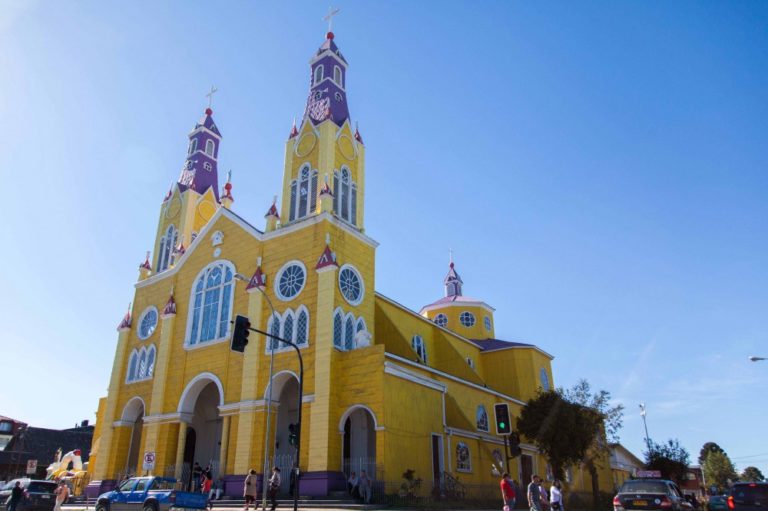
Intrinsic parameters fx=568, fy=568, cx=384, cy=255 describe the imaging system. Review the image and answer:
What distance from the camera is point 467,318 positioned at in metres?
50.6

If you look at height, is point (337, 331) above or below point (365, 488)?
above

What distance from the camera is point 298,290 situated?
30.3 m

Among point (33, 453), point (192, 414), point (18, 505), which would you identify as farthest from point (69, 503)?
point (33, 453)

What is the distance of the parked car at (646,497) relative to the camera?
1559cm

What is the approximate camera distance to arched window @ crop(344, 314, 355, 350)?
29142mm

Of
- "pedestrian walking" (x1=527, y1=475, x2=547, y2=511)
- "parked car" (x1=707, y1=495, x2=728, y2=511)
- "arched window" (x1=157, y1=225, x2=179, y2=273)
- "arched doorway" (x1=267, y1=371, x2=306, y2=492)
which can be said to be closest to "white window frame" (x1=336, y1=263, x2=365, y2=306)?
"arched doorway" (x1=267, y1=371, x2=306, y2=492)

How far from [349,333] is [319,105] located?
50.7ft

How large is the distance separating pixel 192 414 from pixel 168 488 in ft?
44.6

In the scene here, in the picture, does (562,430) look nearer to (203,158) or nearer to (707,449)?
(203,158)

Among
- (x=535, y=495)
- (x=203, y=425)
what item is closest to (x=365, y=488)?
(x=535, y=495)

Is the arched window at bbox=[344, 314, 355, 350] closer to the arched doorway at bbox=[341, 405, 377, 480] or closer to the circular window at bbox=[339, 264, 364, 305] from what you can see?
the circular window at bbox=[339, 264, 364, 305]

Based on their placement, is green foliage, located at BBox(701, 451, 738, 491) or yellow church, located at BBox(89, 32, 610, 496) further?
green foliage, located at BBox(701, 451, 738, 491)

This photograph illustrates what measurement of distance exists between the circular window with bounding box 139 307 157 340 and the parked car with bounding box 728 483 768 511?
33.0 metres

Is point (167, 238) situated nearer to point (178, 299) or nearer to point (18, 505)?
point (178, 299)
